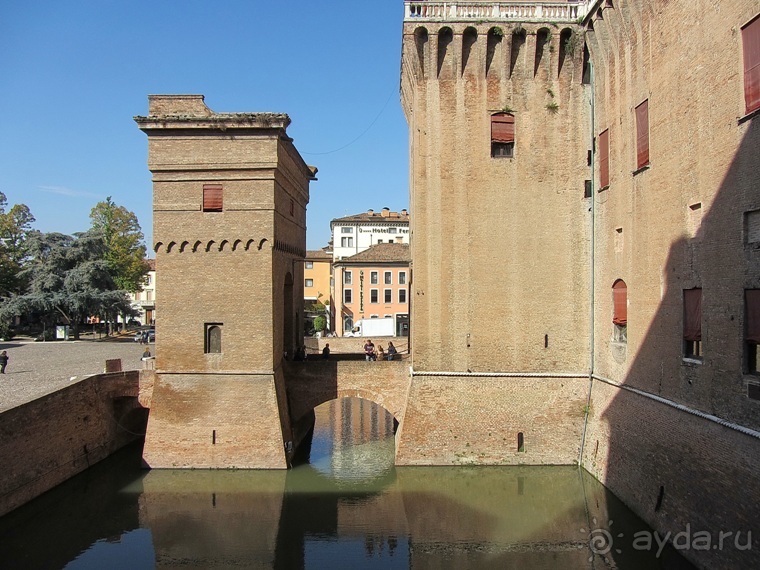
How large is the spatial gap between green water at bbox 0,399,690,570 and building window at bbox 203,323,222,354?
346 centimetres

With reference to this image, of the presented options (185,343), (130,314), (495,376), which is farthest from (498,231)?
(130,314)

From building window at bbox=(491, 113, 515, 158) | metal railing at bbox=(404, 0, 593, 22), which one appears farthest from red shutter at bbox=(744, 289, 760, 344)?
metal railing at bbox=(404, 0, 593, 22)

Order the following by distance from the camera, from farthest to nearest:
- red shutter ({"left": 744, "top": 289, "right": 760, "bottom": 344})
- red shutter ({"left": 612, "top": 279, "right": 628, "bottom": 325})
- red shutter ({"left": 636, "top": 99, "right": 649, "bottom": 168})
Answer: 1. red shutter ({"left": 612, "top": 279, "right": 628, "bottom": 325})
2. red shutter ({"left": 636, "top": 99, "right": 649, "bottom": 168})
3. red shutter ({"left": 744, "top": 289, "right": 760, "bottom": 344})

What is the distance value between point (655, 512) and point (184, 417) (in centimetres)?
1243

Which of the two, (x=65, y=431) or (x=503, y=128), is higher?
(x=503, y=128)

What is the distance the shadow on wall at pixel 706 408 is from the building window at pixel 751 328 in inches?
4.3

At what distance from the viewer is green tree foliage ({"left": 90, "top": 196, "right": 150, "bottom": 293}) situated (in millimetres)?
43312

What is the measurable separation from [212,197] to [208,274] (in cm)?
225

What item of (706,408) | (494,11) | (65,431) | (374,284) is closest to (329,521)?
(65,431)

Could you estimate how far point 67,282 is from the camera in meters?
36.5

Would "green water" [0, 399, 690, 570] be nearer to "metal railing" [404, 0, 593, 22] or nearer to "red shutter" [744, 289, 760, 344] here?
"red shutter" [744, 289, 760, 344]

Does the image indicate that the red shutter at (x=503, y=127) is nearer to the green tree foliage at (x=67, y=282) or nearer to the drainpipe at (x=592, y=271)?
the drainpipe at (x=592, y=271)

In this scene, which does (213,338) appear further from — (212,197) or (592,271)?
(592,271)

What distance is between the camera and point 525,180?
717 inches
